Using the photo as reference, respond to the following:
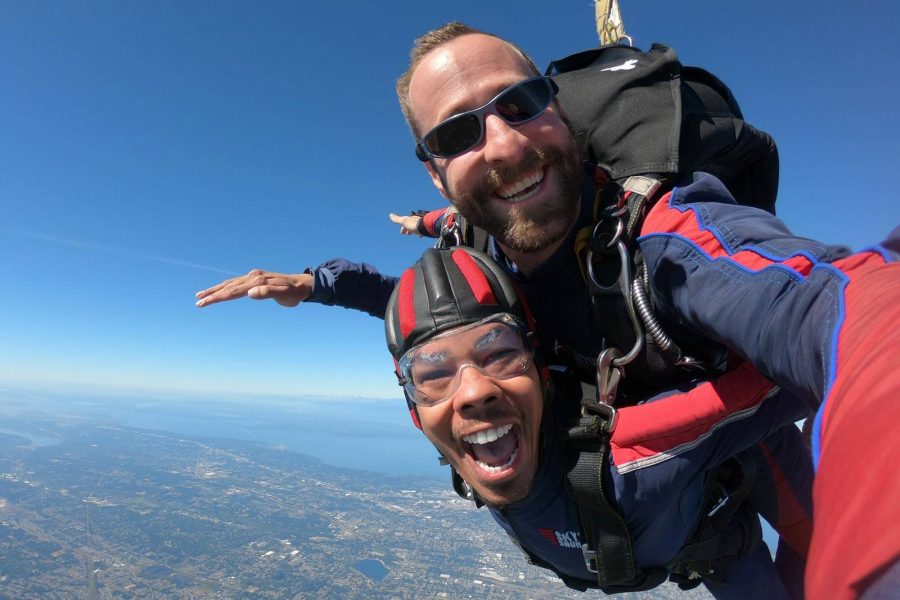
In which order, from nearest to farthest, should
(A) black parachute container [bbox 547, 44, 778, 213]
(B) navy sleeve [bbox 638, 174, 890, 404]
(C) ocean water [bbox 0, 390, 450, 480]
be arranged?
(B) navy sleeve [bbox 638, 174, 890, 404], (A) black parachute container [bbox 547, 44, 778, 213], (C) ocean water [bbox 0, 390, 450, 480]

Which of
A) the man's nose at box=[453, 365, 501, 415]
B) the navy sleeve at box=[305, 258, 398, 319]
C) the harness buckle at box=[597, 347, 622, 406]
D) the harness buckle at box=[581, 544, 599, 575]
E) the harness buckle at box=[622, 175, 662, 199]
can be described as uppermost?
the harness buckle at box=[622, 175, 662, 199]

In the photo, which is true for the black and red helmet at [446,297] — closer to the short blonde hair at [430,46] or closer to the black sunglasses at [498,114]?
the black sunglasses at [498,114]

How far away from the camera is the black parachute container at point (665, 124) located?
5.30 ft

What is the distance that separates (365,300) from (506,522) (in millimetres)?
1721

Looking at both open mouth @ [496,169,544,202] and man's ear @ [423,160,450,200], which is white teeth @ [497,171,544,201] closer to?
open mouth @ [496,169,544,202]

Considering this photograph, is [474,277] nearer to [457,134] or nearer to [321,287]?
[457,134]

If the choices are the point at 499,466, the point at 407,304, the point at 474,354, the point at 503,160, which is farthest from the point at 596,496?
the point at 503,160

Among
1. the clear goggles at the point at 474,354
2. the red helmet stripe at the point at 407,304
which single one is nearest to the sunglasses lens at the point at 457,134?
the red helmet stripe at the point at 407,304

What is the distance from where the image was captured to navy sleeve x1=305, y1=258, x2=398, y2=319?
2861 mm

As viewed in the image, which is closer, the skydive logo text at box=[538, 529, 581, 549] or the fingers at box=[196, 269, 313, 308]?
the skydive logo text at box=[538, 529, 581, 549]

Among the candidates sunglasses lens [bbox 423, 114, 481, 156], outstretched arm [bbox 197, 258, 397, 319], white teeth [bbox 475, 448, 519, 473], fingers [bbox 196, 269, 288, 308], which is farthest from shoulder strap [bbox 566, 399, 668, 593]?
fingers [bbox 196, 269, 288, 308]

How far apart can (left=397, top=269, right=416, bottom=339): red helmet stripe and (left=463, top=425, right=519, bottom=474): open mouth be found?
541mm

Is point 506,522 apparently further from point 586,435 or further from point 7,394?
point 7,394

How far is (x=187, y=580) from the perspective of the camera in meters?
46.9
